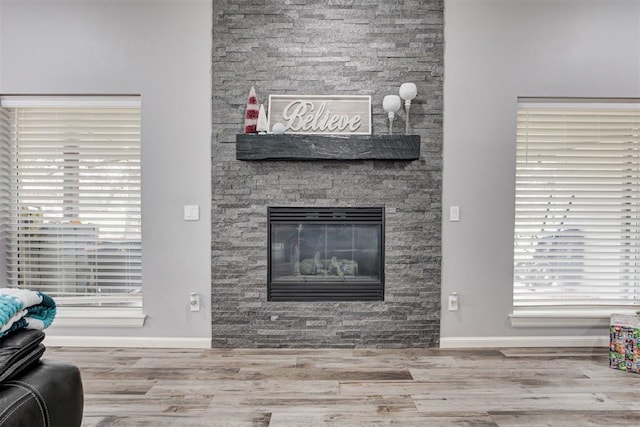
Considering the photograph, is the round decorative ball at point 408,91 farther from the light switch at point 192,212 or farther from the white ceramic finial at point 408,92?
the light switch at point 192,212

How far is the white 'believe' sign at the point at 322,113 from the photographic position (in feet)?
9.57

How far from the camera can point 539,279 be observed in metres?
3.11

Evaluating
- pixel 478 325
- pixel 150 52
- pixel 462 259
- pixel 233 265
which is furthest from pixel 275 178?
pixel 478 325

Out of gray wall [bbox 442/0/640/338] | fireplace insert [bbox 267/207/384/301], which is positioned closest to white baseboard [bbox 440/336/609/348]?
gray wall [bbox 442/0/640/338]

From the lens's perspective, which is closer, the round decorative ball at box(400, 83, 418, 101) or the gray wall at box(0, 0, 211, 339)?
the round decorative ball at box(400, 83, 418, 101)

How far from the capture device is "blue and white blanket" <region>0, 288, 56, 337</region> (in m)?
1.04

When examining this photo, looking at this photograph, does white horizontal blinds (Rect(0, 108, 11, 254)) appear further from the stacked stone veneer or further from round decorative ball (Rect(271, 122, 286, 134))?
round decorative ball (Rect(271, 122, 286, 134))

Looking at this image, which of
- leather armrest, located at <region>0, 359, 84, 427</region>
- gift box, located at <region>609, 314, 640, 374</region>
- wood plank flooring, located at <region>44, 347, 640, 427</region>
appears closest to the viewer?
leather armrest, located at <region>0, 359, 84, 427</region>

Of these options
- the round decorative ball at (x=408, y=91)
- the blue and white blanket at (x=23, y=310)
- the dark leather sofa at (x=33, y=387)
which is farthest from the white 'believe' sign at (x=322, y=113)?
the dark leather sofa at (x=33, y=387)

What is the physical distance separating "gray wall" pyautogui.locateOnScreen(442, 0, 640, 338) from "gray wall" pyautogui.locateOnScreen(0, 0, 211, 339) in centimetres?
189

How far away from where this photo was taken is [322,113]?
2.92m

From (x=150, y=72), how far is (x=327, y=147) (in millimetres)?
1484

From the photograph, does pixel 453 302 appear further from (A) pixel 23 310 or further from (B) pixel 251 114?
(A) pixel 23 310

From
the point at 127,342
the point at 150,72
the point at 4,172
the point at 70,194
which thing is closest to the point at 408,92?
the point at 150,72
